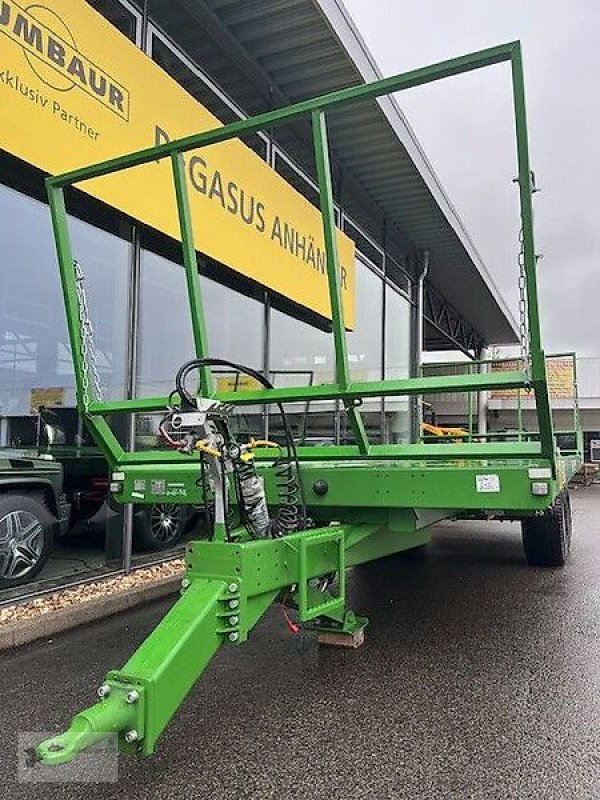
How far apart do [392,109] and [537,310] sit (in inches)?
274

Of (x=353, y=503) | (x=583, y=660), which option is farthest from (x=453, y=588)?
(x=353, y=503)

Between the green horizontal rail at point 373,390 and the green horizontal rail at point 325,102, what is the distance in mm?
1209

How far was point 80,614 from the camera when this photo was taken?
476 cm

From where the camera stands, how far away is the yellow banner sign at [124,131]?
5020 mm

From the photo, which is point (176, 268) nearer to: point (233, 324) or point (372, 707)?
point (233, 324)

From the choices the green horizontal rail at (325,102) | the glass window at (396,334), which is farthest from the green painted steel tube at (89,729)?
the glass window at (396,334)

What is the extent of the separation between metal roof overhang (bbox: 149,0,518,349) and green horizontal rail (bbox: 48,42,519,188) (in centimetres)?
172

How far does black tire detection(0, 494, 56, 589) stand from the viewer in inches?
197

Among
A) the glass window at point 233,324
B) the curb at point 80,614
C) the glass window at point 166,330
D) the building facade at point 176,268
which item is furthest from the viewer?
the glass window at point 233,324

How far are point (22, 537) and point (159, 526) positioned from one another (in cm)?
203

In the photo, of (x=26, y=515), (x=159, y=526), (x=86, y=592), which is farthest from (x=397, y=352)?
(x=26, y=515)

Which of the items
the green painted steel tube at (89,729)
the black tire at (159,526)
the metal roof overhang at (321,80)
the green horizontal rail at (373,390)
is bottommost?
the green painted steel tube at (89,729)

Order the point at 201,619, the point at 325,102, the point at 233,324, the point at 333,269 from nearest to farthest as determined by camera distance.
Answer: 1. the point at 201,619
2. the point at 325,102
3. the point at 333,269
4. the point at 233,324

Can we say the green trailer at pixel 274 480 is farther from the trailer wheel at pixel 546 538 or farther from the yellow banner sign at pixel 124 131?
the trailer wheel at pixel 546 538
